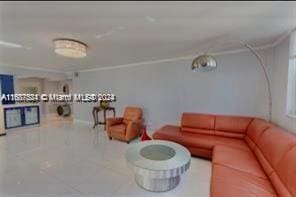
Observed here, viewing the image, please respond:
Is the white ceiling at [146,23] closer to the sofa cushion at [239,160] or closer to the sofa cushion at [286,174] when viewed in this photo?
the sofa cushion at [286,174]

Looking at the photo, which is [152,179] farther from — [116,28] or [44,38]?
[44,38]

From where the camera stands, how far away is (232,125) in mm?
3092

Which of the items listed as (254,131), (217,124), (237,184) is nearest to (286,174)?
(237,184)

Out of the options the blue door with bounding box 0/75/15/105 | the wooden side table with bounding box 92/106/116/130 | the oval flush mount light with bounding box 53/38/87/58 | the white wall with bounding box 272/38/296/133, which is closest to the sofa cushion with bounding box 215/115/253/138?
the white wall with bounding box 272/38/296/133

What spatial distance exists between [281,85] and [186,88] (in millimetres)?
1854

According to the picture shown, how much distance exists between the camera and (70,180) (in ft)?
7.45

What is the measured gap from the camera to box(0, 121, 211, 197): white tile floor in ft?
6.73

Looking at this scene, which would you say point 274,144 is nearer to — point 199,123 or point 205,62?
point 205,62

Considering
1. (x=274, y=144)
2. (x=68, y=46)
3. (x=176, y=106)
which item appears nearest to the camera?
(x=274, y=144)

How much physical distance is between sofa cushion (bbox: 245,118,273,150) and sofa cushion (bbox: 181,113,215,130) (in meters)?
0.65

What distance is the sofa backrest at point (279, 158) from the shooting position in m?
1.42

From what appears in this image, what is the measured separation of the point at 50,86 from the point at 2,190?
7.13 metres

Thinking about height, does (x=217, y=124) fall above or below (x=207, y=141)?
above

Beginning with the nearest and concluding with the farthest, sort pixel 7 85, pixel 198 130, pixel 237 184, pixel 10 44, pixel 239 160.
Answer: pixel 237 184 → pixel 239 160 → pixel 10 44 → pixel 198 130 → pixel 7 85
